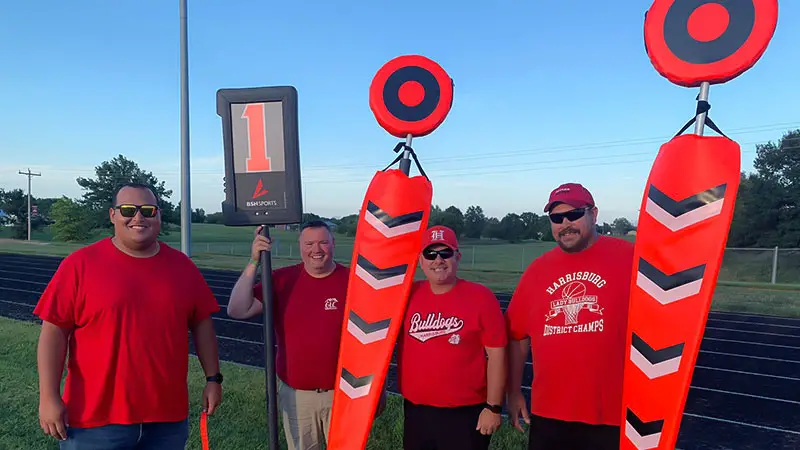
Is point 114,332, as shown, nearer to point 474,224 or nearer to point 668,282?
point 668,282

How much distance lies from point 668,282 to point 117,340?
236 cm

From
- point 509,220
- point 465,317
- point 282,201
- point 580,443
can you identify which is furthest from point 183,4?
point 509,220

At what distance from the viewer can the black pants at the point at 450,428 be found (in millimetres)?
2648

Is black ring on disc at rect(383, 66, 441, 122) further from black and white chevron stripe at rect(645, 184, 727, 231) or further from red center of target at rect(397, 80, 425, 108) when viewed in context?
black and white chevron stripe at rect(645, 184, 727, 231)

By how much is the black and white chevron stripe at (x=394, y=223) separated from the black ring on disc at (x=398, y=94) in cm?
45

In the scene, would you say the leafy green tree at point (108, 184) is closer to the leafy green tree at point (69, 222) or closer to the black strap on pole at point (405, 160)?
the leafy green tree at point (69, 222)

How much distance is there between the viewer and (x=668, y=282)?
1.82 meters

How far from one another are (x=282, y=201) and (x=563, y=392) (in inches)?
65.9

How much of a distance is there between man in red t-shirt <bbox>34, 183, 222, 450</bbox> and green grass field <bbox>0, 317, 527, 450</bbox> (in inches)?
68.9

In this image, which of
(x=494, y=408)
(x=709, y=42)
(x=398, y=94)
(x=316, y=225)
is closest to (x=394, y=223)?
(x=398, y=94)

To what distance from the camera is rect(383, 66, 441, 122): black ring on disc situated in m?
2.38

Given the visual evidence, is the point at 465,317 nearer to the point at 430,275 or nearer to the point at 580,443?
the point at 430,275

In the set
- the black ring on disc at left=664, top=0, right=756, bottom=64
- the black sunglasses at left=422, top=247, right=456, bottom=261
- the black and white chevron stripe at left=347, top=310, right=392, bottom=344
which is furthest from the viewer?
the black sunglasses at left=422, top=247, right=456, bottom=261

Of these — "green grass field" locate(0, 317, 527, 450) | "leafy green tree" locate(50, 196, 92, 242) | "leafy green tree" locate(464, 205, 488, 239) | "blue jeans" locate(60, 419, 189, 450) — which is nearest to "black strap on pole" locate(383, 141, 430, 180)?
"blue jeans" locate(60, 419, 189, 450)
